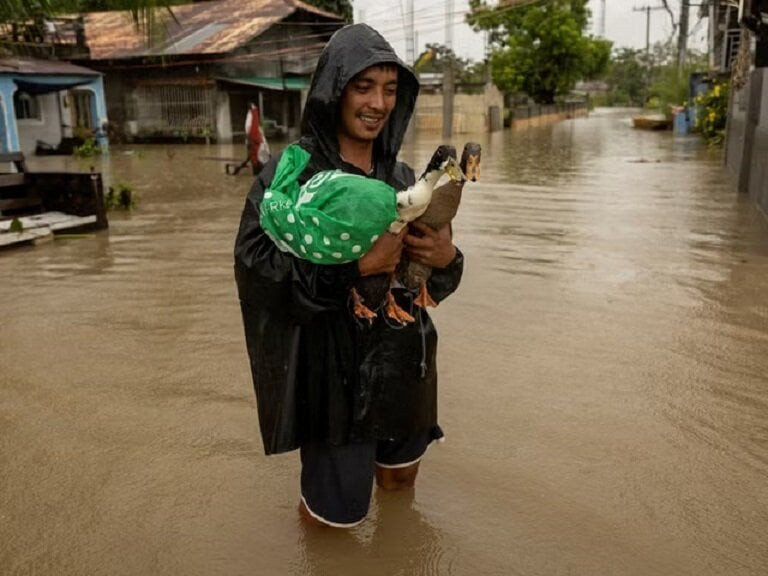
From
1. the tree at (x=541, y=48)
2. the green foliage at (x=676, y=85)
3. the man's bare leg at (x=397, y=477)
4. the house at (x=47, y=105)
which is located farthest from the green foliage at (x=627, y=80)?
the man's bare leg at (x=397, y=477)

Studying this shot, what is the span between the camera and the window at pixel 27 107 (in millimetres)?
21969

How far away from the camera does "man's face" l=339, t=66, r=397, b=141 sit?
212 cm

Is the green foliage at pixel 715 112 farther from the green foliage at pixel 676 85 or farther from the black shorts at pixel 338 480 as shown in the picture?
the black shorts at pixel 338 480

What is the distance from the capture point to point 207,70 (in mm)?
23734

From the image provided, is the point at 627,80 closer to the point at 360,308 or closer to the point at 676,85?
the point at 676,85

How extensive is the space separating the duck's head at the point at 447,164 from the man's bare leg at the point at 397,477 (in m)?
1.16

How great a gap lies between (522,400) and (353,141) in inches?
78.9

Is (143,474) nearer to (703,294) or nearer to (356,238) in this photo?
(356,238)

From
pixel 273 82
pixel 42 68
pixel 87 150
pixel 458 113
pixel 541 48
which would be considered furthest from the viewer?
pixel 541 48

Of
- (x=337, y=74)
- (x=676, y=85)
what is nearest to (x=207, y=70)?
(x=676, y=85)

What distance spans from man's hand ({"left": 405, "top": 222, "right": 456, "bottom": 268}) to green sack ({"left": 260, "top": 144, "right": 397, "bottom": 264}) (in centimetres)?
16

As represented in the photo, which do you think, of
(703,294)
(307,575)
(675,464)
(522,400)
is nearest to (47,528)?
(307,575)

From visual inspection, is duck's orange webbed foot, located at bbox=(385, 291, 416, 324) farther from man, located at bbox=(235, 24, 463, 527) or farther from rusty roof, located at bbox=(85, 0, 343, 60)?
rusty roof, located at bbox=(85, 0, 343, 60)

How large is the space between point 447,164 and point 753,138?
1019cm
